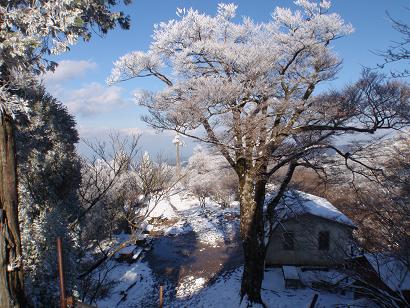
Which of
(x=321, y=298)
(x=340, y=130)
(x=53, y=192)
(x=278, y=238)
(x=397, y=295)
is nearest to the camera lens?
(x=397, y=295)

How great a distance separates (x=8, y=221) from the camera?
3.50 metres

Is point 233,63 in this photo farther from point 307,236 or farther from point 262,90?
point 307,236

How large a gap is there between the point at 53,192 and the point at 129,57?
5034 millimetres

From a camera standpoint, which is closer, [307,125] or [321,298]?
[307,125]

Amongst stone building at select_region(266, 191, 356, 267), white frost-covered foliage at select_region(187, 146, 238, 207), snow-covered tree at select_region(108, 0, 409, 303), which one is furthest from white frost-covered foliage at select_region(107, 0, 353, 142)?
white frost-covered foliage at select_region(187, 146, 238, 207)

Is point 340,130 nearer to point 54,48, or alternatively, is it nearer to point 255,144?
point 255,144

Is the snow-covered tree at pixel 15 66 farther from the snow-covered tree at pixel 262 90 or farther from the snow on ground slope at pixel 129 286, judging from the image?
the snow on ground slope at pixel 129 286

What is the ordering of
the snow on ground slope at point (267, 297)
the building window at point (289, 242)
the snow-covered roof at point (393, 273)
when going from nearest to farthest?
the snow-covered roof at point (393, 273)
the snow on ground slope at point (267, 297)
the building window at point (289, 242)

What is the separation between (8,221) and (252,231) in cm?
665

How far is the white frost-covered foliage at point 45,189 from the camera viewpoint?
592 centimetres

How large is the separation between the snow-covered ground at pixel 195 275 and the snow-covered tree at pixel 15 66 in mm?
7067

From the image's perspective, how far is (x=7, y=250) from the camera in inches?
138

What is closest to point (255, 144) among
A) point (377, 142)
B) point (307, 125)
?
point (307, 125)

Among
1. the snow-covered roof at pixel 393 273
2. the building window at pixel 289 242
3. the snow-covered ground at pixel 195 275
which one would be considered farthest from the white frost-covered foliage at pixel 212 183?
the snow-covered roof at pixel 393 273
